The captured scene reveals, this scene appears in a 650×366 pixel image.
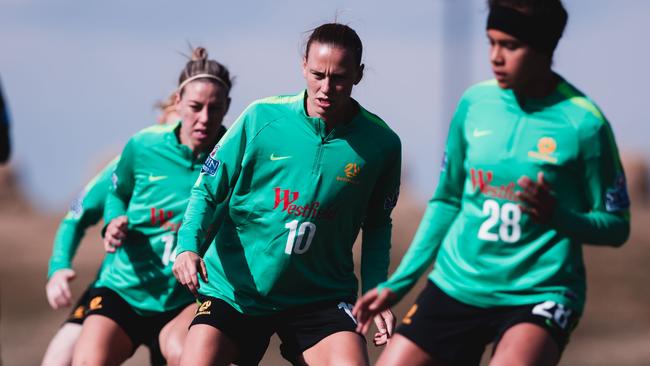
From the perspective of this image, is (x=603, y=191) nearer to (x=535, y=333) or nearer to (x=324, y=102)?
(x=535, y=333)

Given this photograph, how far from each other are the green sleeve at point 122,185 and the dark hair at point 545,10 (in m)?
2.84

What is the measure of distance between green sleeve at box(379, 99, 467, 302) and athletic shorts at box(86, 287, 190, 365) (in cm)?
227

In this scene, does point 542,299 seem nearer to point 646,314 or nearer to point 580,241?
point 580,241

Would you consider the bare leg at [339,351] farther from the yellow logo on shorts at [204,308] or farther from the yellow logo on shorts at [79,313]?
the yellow logo on shorts at [79,313]

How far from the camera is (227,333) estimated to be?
5.90 metres

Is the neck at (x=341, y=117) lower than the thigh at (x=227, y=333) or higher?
higher

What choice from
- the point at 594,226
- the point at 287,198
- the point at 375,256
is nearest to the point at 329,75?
the point at 287,198

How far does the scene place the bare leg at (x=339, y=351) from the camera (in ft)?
18.8

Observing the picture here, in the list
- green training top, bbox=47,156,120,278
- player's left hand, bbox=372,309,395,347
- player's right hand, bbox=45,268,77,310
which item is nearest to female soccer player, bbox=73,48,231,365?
player's right hand, bbox=45,268,77,310

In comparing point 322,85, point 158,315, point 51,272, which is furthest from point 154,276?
point 322,85

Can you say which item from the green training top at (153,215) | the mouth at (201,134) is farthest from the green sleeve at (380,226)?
the green training top at (153,215)

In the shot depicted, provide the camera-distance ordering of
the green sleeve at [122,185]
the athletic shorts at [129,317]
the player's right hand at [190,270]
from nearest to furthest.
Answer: the player's right hand at [190,270] < the athletic shorts at [129,317] < the green sleeve at [122,185]

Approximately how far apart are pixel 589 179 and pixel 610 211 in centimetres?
15

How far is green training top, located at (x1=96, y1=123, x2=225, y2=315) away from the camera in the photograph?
7.05m
